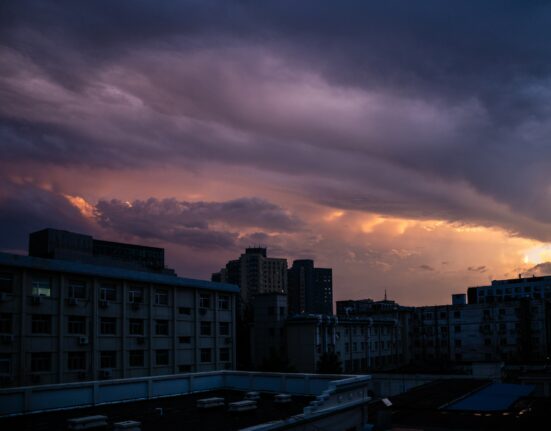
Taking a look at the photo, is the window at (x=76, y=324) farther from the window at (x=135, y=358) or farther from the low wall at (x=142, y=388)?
the low wall at (x=142, y=388)

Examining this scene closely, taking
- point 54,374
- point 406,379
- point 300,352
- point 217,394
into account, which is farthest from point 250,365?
point 217,394

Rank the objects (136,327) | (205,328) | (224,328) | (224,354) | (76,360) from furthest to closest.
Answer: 1. (224,328)
2. (224,354)
3. (205,328)
4. (136,327)
5. (76,360)

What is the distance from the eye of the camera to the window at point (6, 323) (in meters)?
41.5

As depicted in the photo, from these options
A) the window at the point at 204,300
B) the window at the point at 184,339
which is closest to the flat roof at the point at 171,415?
the window at the point at 184,339

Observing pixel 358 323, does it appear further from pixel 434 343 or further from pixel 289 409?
pixel 289 409

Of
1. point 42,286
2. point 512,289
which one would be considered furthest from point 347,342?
point 512,289

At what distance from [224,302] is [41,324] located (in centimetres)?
2525

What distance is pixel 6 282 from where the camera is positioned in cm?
Result: 4191

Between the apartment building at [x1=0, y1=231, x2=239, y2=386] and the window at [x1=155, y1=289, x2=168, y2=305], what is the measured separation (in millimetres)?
98

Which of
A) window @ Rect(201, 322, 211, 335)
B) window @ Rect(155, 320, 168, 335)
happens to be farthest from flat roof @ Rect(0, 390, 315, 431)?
window @ Rect(201, 322, 211, 335)

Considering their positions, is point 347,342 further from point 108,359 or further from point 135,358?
point 108,359

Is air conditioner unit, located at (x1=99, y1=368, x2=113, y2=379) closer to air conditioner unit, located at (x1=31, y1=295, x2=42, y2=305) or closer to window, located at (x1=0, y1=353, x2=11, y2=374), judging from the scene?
window, located at (x1=0, y1=353, x2=11, y2=374)

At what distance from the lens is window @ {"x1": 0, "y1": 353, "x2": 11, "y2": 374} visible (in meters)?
41.3

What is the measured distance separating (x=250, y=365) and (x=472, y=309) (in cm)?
5296
